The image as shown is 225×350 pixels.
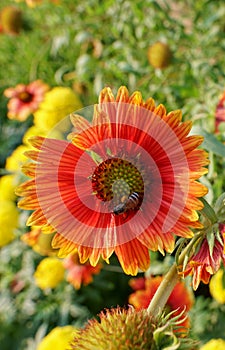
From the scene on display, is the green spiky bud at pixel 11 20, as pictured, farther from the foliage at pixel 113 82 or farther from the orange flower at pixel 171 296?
the orange flower at pixel 171 296

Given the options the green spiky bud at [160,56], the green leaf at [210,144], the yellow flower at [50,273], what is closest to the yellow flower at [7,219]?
the yellow flower at [50,273]

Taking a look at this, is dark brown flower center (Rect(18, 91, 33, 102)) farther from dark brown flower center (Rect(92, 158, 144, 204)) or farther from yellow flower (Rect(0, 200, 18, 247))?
dark brown flower center (Rect(92, 158, 144, 204))

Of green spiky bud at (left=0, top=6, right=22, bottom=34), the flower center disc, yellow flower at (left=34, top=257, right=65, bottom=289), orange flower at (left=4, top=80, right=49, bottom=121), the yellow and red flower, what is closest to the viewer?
the flower center disc

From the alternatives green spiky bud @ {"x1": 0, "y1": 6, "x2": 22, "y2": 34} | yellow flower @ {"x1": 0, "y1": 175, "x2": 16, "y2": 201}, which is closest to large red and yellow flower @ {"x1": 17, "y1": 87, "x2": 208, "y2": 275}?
yellow flower @ {"x1": 0, "y1": 175, "x2": 16, "y2": 201}

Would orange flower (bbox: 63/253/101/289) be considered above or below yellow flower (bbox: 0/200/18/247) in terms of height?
below

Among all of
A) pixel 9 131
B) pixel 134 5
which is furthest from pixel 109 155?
pixel 9 131

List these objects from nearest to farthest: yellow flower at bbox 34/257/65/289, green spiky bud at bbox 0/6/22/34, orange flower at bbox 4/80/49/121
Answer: yellow flower at bbox 34/257/65/289, orange flower at bbox 4/80/49/121, green spiky bud at bbox 0/6/22/34

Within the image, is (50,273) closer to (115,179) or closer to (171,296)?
(171,296)
